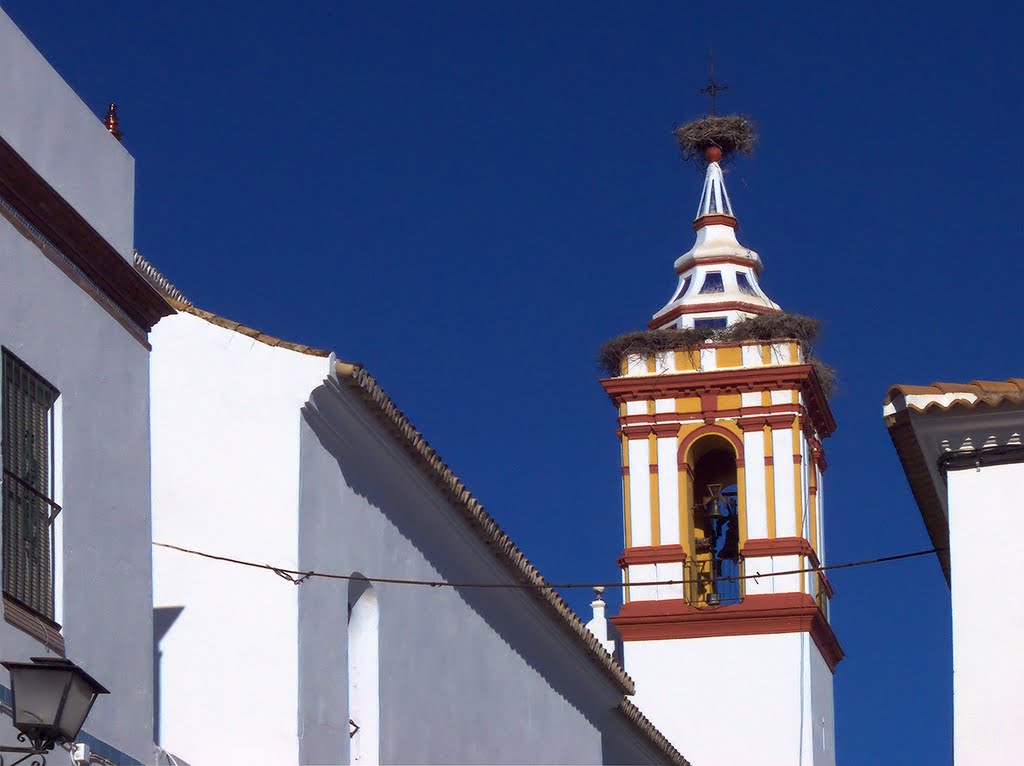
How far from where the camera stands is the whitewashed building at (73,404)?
10297 mm

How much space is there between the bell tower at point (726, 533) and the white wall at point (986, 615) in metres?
17.2

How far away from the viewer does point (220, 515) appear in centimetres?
1354

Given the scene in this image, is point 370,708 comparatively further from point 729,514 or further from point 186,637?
point 729,514

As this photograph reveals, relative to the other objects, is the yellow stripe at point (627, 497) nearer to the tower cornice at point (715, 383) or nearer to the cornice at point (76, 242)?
the tower cornice at point (715, 383)

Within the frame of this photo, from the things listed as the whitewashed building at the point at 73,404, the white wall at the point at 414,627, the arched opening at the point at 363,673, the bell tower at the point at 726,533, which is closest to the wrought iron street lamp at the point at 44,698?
the whitewashed building at the point at 73,404

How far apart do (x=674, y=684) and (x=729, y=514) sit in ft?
8.40

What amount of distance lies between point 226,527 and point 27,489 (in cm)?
322

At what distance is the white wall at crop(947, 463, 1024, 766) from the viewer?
10562mm

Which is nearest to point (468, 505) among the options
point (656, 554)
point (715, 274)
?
point (656, 554)

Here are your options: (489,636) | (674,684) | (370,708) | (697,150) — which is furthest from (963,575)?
(697,150)

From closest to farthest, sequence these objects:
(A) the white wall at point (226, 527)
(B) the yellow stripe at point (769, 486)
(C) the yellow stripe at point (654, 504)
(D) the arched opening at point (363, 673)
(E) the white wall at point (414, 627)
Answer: (A) the white wall at point (226, 527)
(E) the white wall at point (414, 627)
(D) the arched opening at point (363, 673)
(B) the yellow stripe at point (769, 486)
(C) the yellow stripe at point (654, 504)

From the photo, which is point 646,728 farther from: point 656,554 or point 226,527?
point 226,527

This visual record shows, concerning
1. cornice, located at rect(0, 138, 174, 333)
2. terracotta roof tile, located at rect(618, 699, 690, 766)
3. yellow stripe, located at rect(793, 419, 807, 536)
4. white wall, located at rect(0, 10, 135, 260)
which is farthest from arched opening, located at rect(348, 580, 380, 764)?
yellow stripe, located at rect(793, 419, 807, 536)

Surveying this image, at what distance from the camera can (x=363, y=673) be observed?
14836mm
